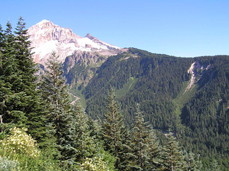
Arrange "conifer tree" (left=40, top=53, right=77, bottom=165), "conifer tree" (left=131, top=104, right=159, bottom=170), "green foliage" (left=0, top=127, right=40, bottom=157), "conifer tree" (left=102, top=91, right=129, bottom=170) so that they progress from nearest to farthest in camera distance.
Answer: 1. "green foliage" (left=0, top=127, right=40, bottom=157)
2. "conifer tree" (left=40, top=53, right=77, bottom=165)
3. "conifer tree" (left=131, top=104, right=159, bottom=170)
4. "conifer tree" (left=102, top=91, right=129, bottom=170)

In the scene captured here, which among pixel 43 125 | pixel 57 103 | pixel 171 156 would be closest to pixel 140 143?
pixel 171 156

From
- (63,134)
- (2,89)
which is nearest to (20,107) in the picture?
(2,89)

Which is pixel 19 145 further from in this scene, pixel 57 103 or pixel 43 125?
pixel 57 103

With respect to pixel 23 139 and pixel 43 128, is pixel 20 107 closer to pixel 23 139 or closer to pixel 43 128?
pixel 43 128

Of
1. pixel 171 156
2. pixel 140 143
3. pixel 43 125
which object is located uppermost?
pixel 43 125

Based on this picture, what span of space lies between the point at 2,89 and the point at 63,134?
1007 cm

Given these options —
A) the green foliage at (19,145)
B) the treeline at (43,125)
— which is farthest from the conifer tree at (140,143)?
the green foliage at (19,145)

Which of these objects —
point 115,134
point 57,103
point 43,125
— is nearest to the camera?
point 43,125

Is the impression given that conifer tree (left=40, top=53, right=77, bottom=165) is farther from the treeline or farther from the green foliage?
the green foliage

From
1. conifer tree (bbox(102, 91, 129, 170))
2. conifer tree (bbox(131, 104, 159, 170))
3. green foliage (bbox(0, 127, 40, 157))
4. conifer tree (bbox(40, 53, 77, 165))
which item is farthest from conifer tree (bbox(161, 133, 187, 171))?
green foliage (bbox(0, 127, 40, 157))

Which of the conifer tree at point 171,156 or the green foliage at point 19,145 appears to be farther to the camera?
the conifer tree at point 171,156

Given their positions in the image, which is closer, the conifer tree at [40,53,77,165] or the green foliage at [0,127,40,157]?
the green foliage at [0,127,40,157]

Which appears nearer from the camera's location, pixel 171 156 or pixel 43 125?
pixel 43 125

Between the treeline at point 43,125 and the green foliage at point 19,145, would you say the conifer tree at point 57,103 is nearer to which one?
the treeline at point 43,125
